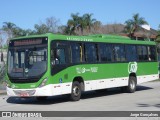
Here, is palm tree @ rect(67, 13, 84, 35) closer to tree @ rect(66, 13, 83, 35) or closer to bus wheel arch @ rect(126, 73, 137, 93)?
tree @ rect(66, 13, 83, 35)

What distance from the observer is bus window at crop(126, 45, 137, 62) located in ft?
74.9

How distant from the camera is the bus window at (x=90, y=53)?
1923cm

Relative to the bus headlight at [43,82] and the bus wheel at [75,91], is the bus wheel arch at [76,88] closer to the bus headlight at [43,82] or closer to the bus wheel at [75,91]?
the bus wheel at [75,91]

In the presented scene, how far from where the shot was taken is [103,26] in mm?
76438

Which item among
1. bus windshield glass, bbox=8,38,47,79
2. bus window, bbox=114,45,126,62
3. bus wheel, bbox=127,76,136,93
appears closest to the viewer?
bus windshield glass, bbox=8,38,47,79

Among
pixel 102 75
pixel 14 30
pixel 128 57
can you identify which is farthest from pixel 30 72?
pixel 14 30

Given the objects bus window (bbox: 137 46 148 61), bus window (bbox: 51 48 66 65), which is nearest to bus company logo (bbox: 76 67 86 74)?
bus window (bbox: 51 48 66 65)

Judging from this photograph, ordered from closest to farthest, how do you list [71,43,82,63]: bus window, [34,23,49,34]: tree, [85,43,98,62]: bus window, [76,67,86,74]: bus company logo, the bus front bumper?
the bus front bumper → [71,43,82,63]: bus window → [76,67,86,74]: bus company logo → [85,43,98,62]: bus window → [34,23,49,34]: tree

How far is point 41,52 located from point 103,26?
60167 mm

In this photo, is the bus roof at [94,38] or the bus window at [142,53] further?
the bus window at [142,53]

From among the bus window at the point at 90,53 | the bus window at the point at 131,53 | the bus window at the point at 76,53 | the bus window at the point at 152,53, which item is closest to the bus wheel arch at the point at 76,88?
the bus window at the point at 76,53

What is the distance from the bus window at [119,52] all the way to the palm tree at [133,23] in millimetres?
48276

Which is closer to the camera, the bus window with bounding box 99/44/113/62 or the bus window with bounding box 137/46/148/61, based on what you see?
the bus window with bounding box 99/44/113/62

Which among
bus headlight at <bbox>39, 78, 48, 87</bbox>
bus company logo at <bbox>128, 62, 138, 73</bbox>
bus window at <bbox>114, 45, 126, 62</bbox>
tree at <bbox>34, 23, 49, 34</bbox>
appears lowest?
bus headlight at <bbox>39, 78, 48, 87</bbox>
